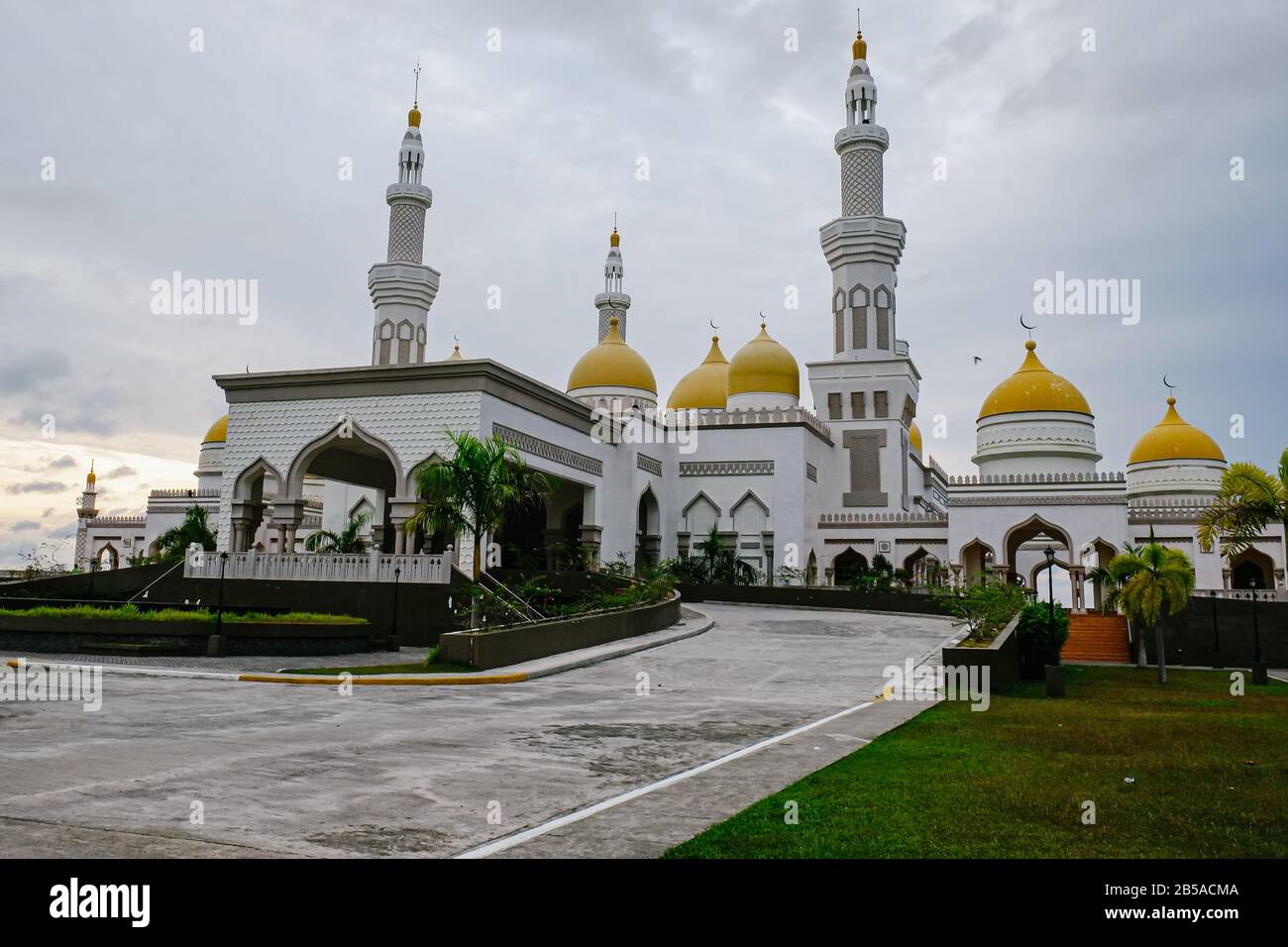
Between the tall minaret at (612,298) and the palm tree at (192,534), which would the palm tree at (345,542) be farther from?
the tall minaret at (612,298)

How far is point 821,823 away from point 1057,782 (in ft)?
7.21

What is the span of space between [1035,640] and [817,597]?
16524 millimetres

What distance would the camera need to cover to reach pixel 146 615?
18.2 m

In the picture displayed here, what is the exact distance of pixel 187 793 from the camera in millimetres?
6012

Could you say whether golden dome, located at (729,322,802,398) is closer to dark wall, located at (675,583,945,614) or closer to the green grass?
dark wall, located at (675,583,945,614)

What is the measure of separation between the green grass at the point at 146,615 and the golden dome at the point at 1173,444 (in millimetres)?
36925

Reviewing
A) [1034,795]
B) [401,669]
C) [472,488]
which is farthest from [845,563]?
[1034,795]

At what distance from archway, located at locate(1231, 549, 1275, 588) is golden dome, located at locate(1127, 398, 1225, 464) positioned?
5145 millimetres

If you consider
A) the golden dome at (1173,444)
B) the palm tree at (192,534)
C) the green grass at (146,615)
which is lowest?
the green grass at (146,615)

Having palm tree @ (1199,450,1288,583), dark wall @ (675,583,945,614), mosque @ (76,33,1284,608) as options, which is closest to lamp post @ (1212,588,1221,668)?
palm tree @ (1199,450,1288,583)

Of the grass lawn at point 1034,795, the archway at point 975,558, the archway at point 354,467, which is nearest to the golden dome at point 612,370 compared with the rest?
the archway at point 354,467

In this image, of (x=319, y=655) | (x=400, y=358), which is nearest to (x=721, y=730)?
(x=319, y=655)

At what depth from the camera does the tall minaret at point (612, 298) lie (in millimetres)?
50406
